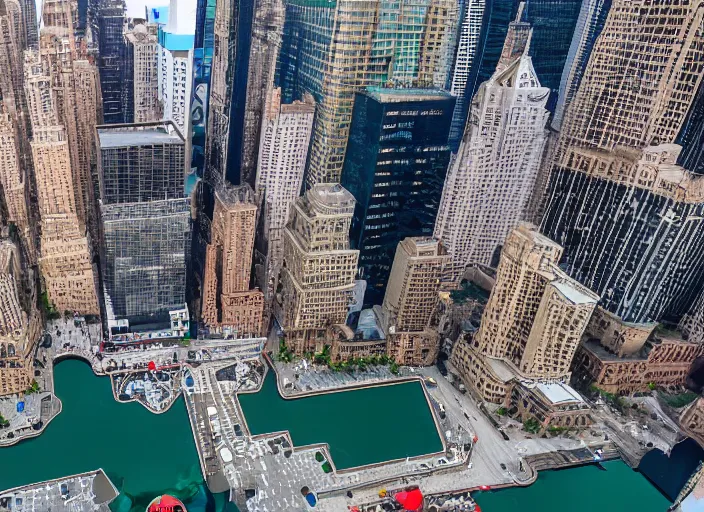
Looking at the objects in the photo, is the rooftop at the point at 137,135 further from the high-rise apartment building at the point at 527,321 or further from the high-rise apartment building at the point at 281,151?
the high-rise apartment building at the point at 527,321

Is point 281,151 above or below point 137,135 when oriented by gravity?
below

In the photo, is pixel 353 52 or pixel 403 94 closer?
pixel 353 52

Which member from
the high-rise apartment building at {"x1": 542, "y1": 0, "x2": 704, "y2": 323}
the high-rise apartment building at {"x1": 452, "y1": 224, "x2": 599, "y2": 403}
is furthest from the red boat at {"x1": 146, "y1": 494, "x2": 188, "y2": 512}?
the high-rise apartment building at {"x1": 542, "y1": 0, "x2": 704, "y2": 323}

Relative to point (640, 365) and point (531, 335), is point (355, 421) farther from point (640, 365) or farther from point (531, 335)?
point (640, 365)

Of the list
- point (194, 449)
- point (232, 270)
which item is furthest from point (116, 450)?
point (232, 270)

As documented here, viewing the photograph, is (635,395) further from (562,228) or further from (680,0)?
(680,0)

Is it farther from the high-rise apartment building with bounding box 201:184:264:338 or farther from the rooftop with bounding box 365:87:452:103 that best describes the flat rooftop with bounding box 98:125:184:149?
the rooftop with bounding box 365:87:452:103
